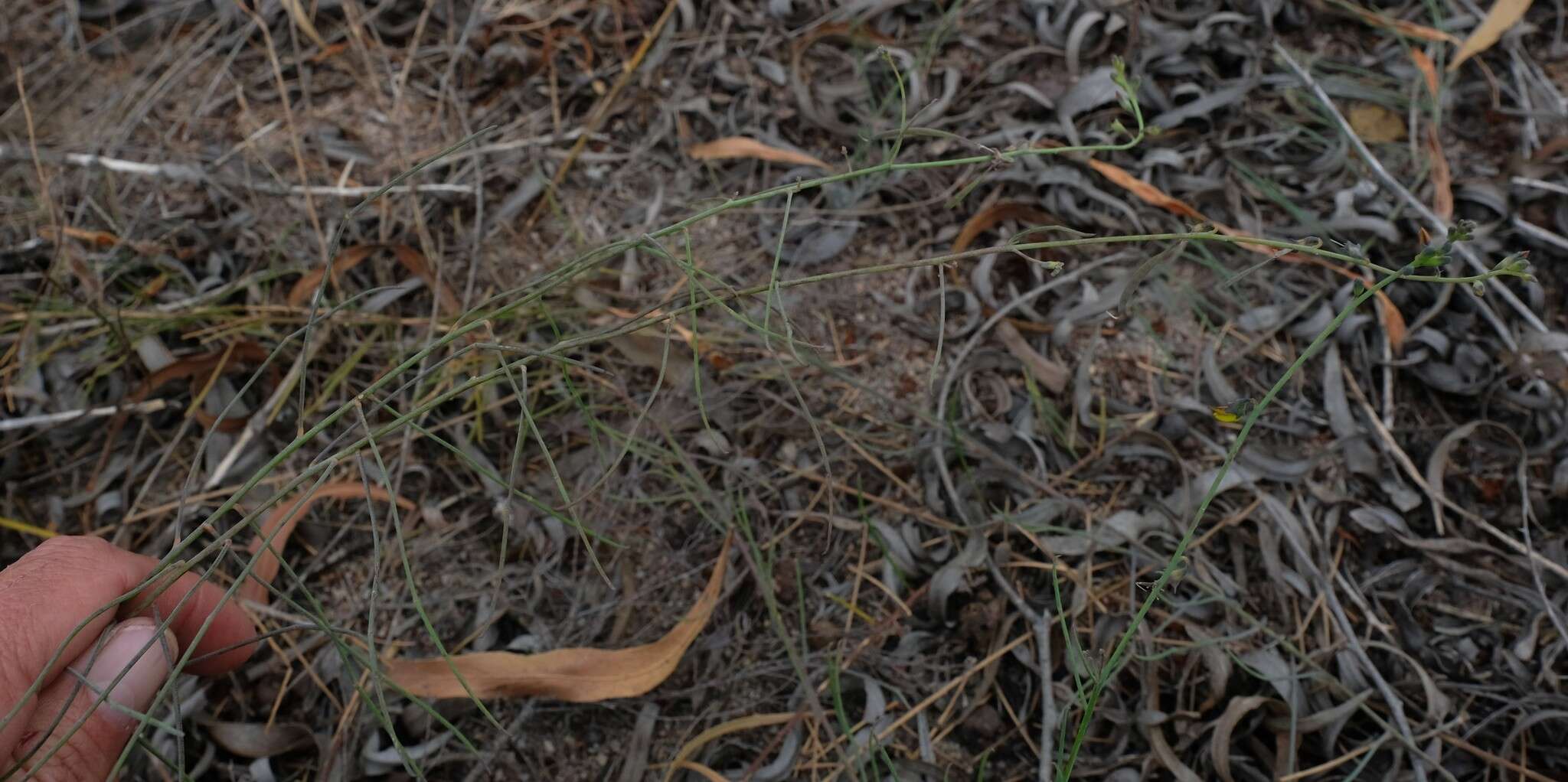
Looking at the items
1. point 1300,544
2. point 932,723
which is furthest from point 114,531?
point 1300,544

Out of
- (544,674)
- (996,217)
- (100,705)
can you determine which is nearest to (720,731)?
(544,674)

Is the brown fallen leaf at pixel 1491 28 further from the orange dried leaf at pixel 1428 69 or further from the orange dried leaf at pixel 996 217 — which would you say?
the orange dried leaf at pixel 996 217

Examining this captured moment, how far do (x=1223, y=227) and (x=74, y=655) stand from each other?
160 centimetres

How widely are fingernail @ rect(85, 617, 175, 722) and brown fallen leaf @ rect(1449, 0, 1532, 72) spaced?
2.06 m

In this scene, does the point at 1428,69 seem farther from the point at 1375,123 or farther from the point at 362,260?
the point at 362,260

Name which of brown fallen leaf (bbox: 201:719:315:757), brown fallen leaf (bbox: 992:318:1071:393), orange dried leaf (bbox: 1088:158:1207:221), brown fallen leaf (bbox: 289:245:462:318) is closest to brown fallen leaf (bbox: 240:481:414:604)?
brown fallen leaf (bbox: 201:719:315:757)

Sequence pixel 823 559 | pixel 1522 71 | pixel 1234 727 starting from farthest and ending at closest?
1. pixel 1522 71
2. pixel 823 559
3. pixel 1234 727

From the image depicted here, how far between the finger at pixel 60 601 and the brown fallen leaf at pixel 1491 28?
1990 mm

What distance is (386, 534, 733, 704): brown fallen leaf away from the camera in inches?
47.8

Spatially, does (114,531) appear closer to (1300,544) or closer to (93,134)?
(93,134)

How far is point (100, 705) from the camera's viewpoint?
883 millimetres

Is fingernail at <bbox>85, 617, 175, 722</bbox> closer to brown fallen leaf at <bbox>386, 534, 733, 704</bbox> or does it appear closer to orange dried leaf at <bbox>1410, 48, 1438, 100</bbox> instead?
brown fallen leaf at <bbox>386, 534, 733, 704</bbox>

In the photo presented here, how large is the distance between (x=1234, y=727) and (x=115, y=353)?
1709mm

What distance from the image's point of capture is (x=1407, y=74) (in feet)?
5.49
